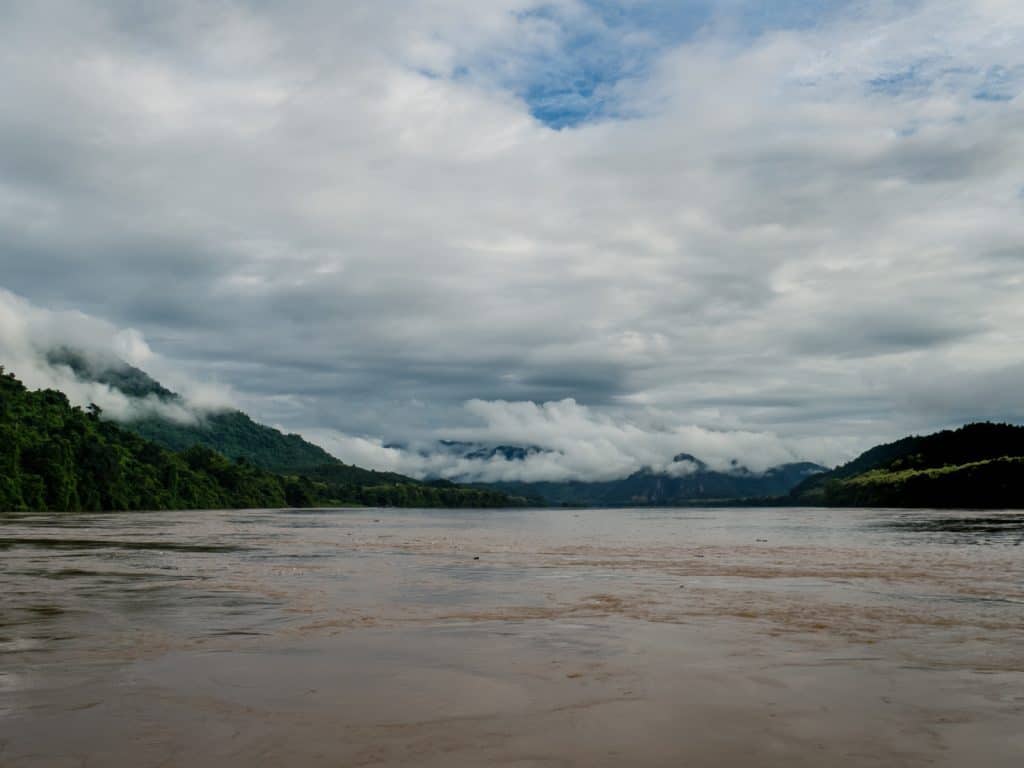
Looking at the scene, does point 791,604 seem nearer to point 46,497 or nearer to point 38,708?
point 38,708

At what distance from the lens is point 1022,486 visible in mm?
176625

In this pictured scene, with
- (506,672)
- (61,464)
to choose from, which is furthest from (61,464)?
(506,672)

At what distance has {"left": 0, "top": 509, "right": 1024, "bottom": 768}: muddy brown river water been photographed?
31.6ft

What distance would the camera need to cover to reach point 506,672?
14.0 metres

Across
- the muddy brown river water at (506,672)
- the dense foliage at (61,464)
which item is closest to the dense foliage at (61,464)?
the dense foliage at (61,464)

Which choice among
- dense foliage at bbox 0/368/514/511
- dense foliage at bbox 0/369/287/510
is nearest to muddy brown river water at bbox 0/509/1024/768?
dense foliage at bbox 0/368/514/511

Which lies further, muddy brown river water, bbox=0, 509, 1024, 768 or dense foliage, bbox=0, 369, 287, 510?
dense foliage, bbox=0, 369, 287, 510

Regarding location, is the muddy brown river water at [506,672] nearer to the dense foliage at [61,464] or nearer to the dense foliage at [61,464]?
the dense foliage at [61,464]

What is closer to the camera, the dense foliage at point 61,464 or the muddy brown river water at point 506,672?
the muddy brown river water at point 506,672

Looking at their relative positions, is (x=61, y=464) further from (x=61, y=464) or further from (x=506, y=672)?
(x=506, y=672)

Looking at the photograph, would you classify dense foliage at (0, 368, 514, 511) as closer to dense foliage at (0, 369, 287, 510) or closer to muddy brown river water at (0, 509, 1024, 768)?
dense foliage at (0, 369, 287, 510)

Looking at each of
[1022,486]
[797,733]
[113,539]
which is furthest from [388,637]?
[1022,486]

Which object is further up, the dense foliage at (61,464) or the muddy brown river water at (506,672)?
the dense foliage at (61,464)

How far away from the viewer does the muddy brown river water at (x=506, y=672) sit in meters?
9.63
